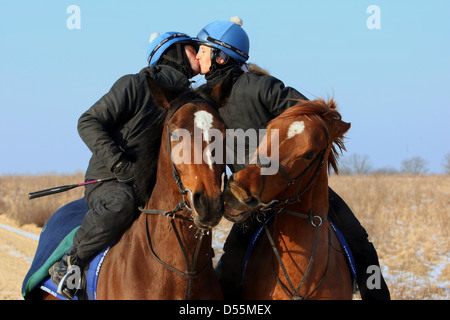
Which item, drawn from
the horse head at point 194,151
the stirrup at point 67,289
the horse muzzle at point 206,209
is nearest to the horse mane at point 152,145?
the horse head at point 194,151

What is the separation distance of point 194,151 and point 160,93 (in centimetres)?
67

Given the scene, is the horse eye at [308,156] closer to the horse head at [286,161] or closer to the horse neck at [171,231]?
the horse head at [286,161]

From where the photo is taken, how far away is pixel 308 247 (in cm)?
434

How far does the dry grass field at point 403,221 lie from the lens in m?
9.84

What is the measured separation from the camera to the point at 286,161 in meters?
3.98

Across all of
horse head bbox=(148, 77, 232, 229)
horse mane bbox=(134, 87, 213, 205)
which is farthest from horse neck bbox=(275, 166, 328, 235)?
horse mane bbox=(134, 87, 213, 205)

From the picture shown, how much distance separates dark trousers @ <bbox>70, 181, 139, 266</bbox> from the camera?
439 cm

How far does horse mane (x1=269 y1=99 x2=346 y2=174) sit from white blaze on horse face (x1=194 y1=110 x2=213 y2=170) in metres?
0.64

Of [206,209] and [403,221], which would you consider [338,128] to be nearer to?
[206,209]

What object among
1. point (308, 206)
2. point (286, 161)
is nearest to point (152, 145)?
point (286, 161)

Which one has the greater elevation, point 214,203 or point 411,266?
point 214,203

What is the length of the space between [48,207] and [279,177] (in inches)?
574

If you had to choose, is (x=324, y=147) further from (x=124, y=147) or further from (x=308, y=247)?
(x=124, y=147)

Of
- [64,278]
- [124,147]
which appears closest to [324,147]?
[124,147]
